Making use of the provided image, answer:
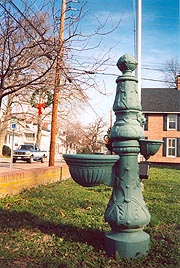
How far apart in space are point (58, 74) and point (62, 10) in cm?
166

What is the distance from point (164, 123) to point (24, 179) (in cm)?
2148

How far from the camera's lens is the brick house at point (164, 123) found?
82.1ft

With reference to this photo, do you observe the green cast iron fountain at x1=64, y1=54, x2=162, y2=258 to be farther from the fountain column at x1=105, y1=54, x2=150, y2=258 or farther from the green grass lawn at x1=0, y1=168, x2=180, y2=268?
the green grass lawn at x1=0, y1=168, x2=180, y2=268

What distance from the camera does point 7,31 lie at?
5734 millimetres

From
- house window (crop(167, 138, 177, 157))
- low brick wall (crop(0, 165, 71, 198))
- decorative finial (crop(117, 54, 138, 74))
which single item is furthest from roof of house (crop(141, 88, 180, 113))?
decorative finial (crop(117, 54, 138, 74))

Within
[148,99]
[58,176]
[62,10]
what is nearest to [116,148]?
[62,10]

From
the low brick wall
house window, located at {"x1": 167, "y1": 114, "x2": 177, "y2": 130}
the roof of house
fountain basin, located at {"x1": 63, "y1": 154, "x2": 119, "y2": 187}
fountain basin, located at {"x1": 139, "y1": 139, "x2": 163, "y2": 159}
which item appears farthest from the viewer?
the roof of house

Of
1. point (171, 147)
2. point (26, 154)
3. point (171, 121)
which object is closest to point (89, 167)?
point (26, 154)

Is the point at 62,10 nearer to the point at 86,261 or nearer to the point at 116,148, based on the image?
the point at 116,148

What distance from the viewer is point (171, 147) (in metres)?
25.3

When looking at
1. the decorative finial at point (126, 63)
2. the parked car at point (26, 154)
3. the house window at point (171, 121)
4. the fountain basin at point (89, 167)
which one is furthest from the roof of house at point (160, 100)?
the fountain basin at point (89, 167)

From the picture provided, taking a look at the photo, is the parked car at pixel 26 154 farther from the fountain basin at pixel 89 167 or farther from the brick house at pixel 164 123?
the fountain basin at pixel 89 167

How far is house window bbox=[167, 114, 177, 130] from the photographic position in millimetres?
26172

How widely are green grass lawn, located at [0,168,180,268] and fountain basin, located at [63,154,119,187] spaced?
761mm
